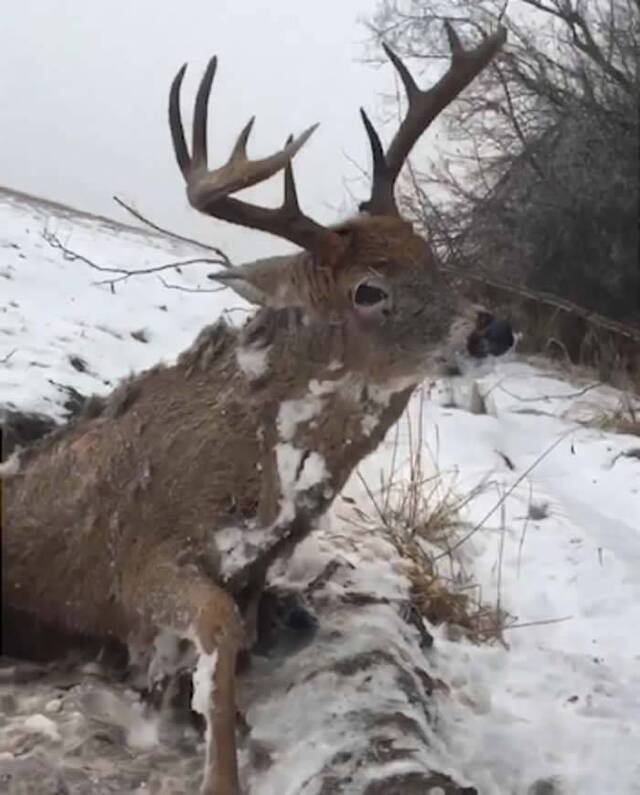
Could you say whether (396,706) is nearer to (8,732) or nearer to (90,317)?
(8,732)

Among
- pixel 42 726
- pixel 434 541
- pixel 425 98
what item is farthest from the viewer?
pixel 434 541

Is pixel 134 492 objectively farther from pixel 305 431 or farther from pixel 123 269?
pixel 123 269

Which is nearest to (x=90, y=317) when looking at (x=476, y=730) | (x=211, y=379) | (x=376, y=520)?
(x=376, y=520)

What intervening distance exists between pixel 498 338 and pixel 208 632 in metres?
1.16

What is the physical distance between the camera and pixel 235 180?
3273 millimetres

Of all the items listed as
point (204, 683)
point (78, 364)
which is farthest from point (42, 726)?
point (78, 364)

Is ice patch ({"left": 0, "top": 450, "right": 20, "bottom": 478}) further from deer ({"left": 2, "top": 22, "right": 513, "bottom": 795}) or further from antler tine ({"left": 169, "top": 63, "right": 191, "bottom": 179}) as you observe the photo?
antler tine ({"left": 169, "top": 63, "right": 191, "bottom": 179})

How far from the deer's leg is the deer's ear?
0.81 metres

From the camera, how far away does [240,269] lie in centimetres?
350

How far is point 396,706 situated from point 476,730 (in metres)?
0.36

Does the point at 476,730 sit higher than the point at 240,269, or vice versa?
the point at 240,269

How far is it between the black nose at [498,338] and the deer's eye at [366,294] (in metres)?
0.32

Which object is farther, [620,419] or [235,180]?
[620,419]

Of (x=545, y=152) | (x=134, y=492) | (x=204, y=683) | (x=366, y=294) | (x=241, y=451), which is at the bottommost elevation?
(x=204, y=683)
